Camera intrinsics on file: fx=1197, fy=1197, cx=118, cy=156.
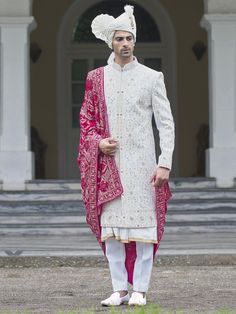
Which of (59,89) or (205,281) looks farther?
(59,89)

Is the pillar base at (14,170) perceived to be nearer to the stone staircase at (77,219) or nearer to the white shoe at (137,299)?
the stone staircase at (77,219)

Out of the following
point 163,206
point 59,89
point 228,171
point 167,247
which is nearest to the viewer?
point 163,206

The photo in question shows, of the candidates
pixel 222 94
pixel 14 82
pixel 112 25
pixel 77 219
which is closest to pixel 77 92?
pixel 14 82

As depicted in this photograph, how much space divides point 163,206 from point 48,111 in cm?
1078

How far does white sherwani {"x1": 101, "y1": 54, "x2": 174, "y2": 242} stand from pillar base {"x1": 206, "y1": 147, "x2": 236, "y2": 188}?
6795 millimetres

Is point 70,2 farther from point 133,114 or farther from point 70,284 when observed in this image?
point 133,114

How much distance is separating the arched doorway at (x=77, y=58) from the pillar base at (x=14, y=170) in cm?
394

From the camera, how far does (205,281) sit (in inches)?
338

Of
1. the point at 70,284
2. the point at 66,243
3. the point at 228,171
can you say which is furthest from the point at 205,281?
the point at 228,171

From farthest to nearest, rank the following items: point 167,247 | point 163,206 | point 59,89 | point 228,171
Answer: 1. point 59,89
2. point 228,171
3. point 167,247
4. point 163,206

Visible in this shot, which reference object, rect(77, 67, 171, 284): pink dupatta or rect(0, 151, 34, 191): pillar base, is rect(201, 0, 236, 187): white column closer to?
rect(0, 151, 34, 191): pillar base

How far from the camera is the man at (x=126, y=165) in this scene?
22.5ft

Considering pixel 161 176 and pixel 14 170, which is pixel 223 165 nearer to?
pixel 14 170

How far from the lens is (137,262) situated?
22.7 feet
